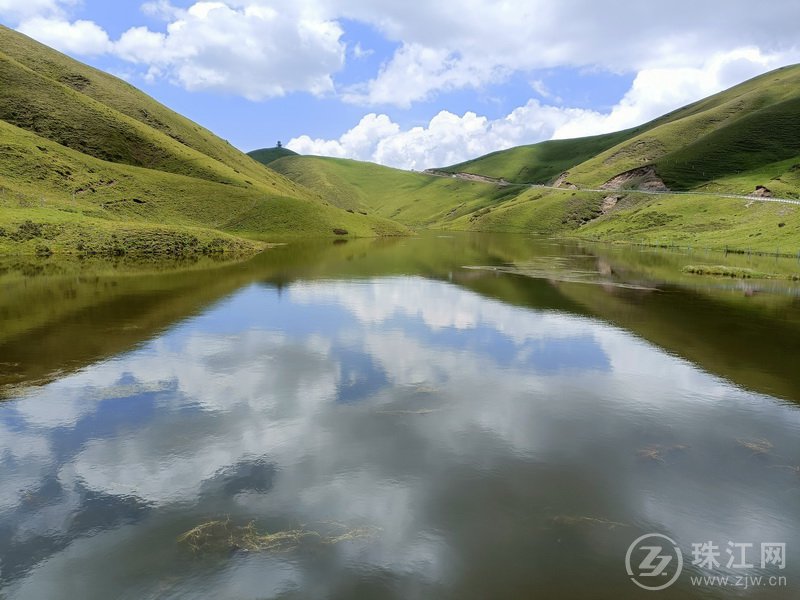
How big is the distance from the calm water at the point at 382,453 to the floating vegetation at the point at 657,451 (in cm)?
15

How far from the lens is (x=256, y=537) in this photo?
585 inches

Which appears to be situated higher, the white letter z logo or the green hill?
the green hill

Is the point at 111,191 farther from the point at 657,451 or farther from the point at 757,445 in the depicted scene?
the point at 757,445

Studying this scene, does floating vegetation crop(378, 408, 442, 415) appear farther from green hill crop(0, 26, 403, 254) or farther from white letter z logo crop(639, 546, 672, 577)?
green hill crop(0, 26, 403, 254)

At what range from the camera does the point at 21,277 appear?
59500mm

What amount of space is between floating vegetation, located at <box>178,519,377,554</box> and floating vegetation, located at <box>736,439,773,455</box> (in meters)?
17.4

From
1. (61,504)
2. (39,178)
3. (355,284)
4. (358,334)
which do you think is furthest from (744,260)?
(39,178)

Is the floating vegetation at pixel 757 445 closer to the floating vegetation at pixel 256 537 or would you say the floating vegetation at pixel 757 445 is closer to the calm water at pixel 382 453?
the calm water at pixel 382 453

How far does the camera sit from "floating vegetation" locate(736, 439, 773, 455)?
21312mm

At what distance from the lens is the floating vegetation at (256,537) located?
47.2 feet

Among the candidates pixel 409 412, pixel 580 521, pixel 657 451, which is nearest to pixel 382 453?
pixel 409 412

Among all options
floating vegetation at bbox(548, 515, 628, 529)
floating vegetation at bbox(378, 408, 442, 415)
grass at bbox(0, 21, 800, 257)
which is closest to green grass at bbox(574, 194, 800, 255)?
grass at bbox(0, 21, 800, 257)

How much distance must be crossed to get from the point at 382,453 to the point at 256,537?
21.6ft

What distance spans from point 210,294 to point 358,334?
79.4 feet
